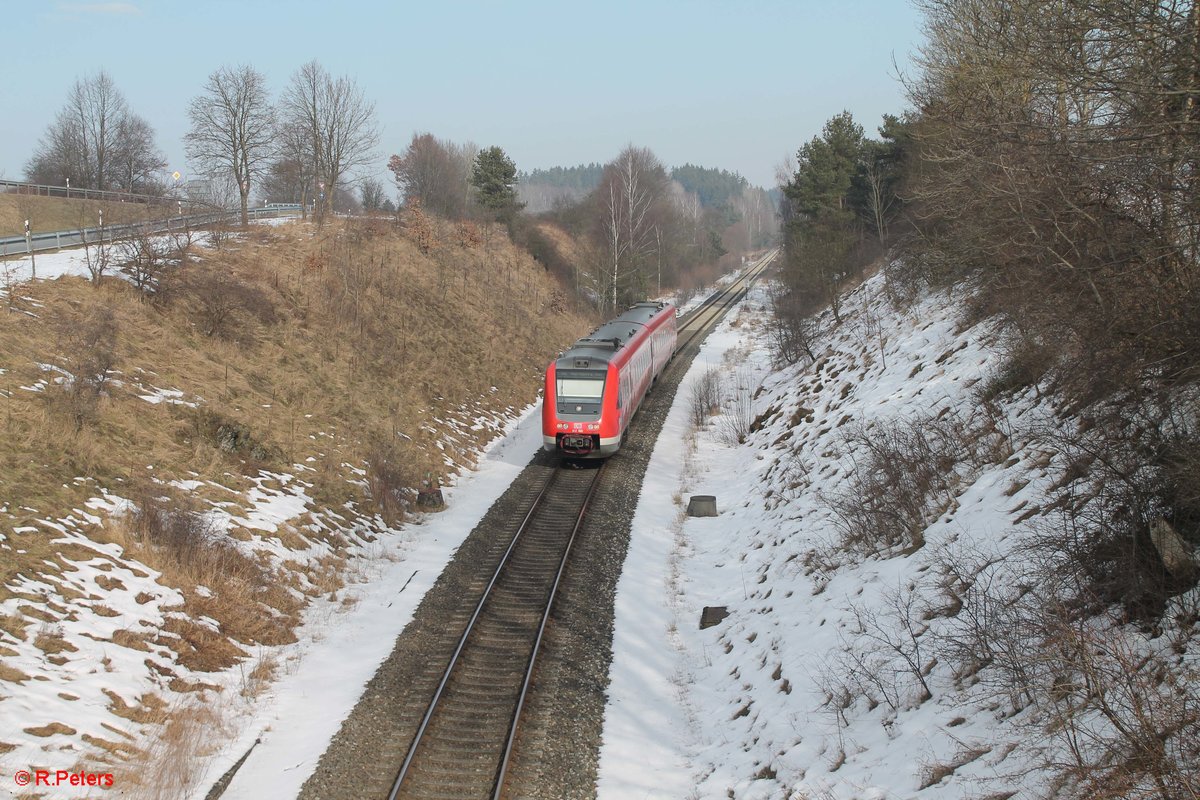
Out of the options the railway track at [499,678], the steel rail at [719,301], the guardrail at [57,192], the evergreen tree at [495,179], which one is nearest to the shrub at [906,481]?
the railway track at [499,678]

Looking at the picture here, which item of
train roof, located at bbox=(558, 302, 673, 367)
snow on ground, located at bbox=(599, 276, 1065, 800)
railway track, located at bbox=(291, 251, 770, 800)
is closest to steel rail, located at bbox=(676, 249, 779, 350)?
train roof, located at bbox=(558, 302, 673, 367)

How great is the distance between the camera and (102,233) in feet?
64.4

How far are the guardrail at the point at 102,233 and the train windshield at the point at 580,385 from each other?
11777mm

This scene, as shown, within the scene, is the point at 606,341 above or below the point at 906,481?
above

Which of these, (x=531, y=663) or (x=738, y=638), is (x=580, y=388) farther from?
(x=531, y=663)

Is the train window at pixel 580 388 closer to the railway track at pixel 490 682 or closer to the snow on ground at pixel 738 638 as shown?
the snow on ground at pixel 738 638

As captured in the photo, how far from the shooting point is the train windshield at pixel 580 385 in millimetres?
19234

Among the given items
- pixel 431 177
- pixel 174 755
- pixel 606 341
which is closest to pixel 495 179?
pixel 431 177

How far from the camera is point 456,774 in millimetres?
7930

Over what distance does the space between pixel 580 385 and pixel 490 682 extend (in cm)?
1035

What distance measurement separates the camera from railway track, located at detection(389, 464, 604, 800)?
25.9 ft

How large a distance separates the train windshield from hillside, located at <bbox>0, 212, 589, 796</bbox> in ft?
12.4

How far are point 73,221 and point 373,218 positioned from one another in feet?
41.7

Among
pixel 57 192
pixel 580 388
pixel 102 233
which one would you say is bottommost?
pixel 580 388
